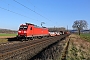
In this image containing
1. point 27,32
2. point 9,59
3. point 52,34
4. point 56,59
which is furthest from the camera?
point 52,34

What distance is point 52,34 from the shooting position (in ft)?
274

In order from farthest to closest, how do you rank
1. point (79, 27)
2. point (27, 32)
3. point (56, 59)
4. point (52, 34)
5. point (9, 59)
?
point (79, 27)
point (52, 34)
point (27, 32)
point (9, 59)
point (56, 59)

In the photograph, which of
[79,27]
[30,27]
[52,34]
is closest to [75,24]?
[79,27]

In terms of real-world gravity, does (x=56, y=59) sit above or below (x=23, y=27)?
below

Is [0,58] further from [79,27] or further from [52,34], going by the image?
[79,27]

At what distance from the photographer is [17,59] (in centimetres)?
1398

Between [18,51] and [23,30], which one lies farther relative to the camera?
[23,30]

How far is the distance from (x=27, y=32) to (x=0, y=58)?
2585 cm

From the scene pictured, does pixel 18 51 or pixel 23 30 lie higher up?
pixel 23 30

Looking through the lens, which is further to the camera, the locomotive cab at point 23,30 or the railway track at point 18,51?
the locomotive cab at point 23,30

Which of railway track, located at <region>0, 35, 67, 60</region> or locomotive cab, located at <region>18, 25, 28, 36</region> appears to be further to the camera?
locomotive cab, located at <region>18, 25, 28, 36</region>

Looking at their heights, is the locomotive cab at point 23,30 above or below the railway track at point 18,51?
above

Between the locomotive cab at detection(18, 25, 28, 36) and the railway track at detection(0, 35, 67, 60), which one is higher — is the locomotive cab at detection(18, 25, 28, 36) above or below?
above

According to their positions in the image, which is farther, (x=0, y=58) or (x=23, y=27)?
(x=23, y=27)
